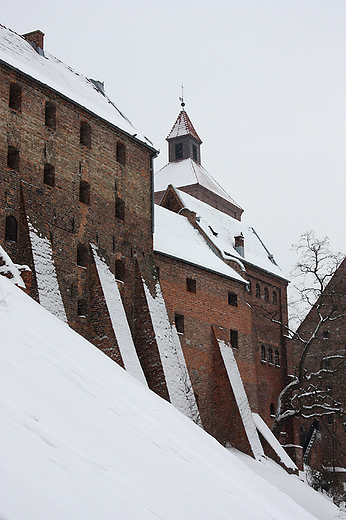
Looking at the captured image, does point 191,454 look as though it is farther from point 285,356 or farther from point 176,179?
point 176,179

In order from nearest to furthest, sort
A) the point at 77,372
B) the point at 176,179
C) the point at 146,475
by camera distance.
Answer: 1. the point at 146,475
2. the point at 77,372
3. the point at 176,179

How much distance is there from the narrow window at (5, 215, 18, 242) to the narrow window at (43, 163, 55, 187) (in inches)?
82.6

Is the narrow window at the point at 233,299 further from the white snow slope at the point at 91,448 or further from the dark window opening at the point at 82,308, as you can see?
the white snow slope at the point at 91,448

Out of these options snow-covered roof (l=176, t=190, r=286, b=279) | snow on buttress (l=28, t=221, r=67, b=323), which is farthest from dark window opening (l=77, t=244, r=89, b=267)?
snow-covered roof (l=176, t=190, r=286, b=279)

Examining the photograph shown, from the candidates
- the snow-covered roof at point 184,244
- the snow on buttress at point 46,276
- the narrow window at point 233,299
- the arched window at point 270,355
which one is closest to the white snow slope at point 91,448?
the snow on buttress at point 46,276

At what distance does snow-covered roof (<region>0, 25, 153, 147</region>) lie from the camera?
20.6m

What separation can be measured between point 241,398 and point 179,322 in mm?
4186

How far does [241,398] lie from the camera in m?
26.2

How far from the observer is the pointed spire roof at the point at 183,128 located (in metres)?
53.6

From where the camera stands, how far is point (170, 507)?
5848 millimetres

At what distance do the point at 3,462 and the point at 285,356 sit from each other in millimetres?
32229

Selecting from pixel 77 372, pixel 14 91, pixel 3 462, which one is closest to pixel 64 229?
pixel 14 91

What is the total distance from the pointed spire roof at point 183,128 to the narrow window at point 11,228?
36.0m

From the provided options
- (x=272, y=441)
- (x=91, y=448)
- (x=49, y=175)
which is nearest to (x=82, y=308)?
(x=49, y=175)
